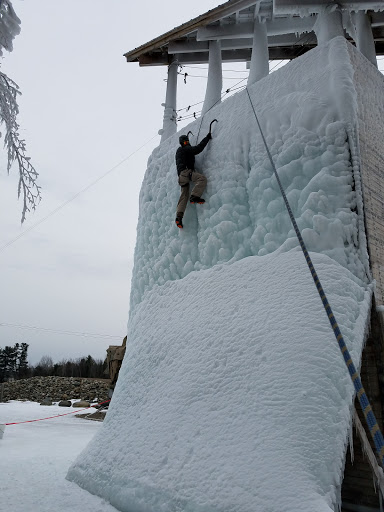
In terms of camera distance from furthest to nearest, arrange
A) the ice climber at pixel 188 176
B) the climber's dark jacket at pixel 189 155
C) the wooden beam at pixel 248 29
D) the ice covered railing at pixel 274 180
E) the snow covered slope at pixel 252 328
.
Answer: the wooden beam at pixel 248 29, the climber's dark jacket at pixel 189 155, the ice climber at pixel 188 176, the ice covered railing at pixel 274 180, the snow covered slope at pixel 252 328

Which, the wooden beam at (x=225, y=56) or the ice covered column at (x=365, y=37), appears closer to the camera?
the ice covered column at (x=365, y=37)

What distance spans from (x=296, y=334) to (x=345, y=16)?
5.13 m

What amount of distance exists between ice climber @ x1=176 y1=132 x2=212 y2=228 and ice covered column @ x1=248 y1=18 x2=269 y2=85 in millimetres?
1501

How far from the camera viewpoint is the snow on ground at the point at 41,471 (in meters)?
3.14

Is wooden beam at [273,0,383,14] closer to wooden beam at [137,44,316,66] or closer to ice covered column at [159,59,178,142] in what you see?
wooden beam at [137,44,316,66]

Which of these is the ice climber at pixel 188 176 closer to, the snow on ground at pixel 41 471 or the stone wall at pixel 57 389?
the snow on ground at pixel 41 471

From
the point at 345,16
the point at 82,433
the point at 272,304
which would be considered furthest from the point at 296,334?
the point at 82,433

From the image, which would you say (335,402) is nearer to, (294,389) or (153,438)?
(294,389)

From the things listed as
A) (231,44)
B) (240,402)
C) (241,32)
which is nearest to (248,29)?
(241,32)

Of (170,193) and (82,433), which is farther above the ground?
(170,193)

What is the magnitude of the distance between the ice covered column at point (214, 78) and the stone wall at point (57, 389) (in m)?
15.0

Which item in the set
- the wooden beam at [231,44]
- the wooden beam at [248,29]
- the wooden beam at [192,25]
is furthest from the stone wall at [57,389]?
the wooden beam at [248,29]

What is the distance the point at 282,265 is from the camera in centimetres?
344

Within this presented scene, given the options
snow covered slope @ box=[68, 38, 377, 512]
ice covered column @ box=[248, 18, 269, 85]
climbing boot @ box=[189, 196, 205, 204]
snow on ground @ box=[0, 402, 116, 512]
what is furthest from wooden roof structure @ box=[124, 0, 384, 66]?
snow on ground @ box=[0, 402, 116, 512]
